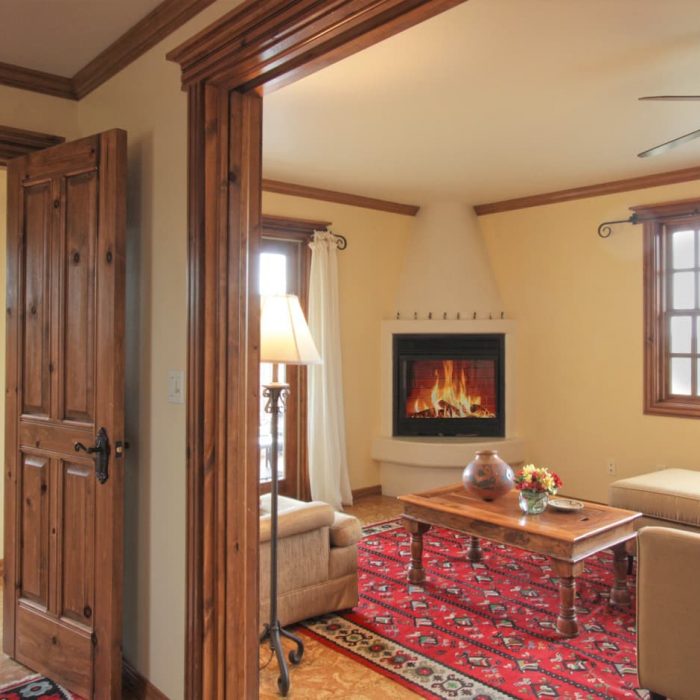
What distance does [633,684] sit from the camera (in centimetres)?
263

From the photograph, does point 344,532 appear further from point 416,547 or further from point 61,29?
point 61,29

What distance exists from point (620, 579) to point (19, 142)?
3.46m

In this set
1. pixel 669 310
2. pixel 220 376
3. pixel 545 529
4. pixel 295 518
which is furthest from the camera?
pixel 669 310

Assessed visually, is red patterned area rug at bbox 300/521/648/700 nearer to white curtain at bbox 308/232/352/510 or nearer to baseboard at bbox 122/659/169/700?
baseboard at bbox 122/659/169/700

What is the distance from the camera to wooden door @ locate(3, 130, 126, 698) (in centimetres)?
238

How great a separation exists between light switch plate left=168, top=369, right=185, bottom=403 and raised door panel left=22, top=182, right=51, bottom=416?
0.67 meters

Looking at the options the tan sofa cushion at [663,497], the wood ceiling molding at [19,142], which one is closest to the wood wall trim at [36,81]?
the wood ceiling molding at [19,142]

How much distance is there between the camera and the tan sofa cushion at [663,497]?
3.80m

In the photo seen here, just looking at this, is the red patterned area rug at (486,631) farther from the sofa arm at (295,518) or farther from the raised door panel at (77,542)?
the raised door panel at (77,542)

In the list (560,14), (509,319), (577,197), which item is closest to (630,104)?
(560,14)

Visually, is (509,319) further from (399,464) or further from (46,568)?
(46,568)

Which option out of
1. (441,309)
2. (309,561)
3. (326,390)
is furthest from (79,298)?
(441,309)

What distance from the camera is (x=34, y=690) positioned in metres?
2.57

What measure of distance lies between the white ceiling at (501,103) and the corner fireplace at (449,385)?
53.0 inches
